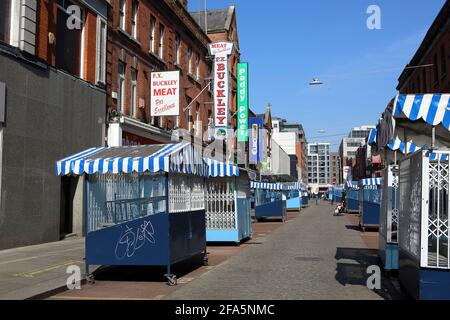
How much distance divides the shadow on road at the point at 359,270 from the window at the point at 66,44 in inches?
434

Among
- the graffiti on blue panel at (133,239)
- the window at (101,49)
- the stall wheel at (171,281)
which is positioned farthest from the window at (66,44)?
the stall wheel at (171,281)

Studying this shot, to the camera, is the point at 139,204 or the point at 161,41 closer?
the point at 139,204

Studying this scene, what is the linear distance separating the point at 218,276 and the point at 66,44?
10921mm

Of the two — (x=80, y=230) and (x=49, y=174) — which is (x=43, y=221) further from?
(x=80, y=230)

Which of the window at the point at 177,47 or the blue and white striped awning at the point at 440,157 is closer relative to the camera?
the blue and white striped awning at the point at 440,157

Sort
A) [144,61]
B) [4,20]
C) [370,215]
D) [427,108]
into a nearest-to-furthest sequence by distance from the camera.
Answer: [427,108] < [4,20] < [370,215] < [144,61]

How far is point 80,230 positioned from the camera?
1800 cm

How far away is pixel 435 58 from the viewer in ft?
114

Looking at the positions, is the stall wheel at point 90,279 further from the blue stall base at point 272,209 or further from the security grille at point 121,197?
the blue stall base at point 272,209

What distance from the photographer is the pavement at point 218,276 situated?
341 inches

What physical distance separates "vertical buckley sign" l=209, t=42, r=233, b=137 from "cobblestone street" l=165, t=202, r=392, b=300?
1527 cm

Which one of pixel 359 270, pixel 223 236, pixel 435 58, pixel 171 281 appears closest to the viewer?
pixel 171 281

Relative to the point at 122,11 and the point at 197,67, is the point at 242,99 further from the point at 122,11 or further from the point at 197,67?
the point at 122,11

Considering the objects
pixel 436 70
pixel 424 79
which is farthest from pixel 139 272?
pixel 424 79
